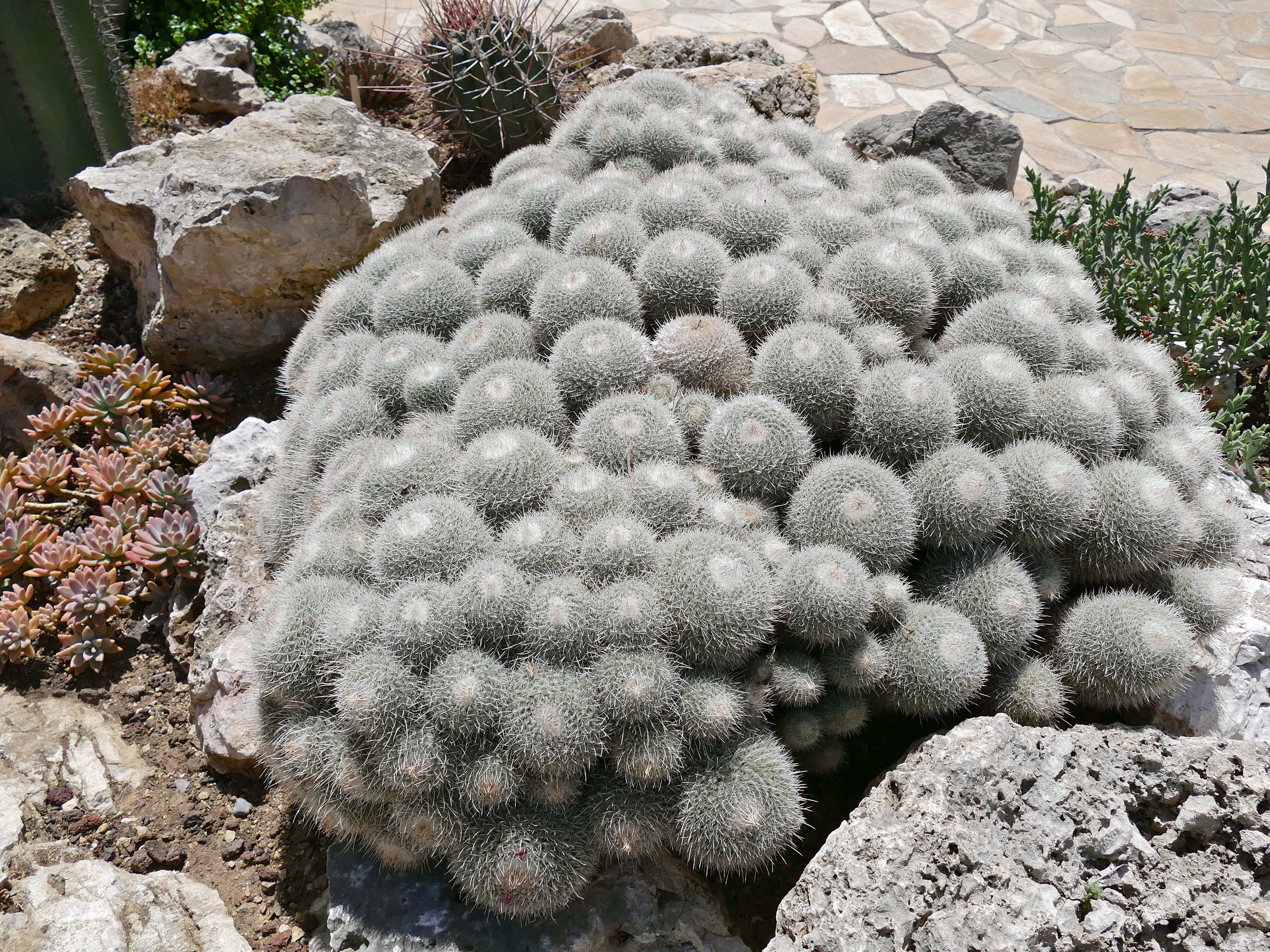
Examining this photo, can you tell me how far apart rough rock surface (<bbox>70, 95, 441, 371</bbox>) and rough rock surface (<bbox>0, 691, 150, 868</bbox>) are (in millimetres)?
2001

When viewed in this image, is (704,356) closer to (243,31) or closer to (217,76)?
(217,76)

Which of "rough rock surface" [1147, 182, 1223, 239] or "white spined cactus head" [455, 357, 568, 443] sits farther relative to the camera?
"rough rock surface" [1147, 182, 1223, 239]

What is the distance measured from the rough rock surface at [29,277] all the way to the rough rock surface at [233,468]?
1.87 meters

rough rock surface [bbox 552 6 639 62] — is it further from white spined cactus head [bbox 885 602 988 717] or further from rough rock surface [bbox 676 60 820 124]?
white spined cactus head [bbox 885 602 988 717]

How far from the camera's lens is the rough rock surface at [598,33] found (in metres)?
6.18

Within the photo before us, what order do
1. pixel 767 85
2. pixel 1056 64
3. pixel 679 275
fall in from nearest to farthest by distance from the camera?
1. pixel 679 275
2. pixel 767 85
3. pixel 1056 64

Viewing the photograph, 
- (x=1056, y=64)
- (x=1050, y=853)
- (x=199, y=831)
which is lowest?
(x=199, y=831)

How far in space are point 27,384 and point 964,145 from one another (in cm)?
511

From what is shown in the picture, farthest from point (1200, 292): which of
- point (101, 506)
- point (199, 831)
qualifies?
point (101, 506)

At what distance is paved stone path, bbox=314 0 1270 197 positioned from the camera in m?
6.75

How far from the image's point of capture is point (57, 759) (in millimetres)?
3086

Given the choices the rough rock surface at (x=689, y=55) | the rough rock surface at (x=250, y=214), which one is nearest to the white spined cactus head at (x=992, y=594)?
the rough rock surface at (x=250, y=214)

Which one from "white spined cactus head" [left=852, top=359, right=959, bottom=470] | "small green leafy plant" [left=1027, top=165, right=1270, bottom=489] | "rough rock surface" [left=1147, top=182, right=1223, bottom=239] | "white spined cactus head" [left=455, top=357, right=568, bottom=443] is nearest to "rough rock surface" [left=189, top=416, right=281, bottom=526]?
"white spined cactus head" [left=455, top=357, right=568, bottom=443]

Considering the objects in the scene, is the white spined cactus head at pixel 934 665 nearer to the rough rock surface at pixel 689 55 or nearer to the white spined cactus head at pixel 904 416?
the white spined cactus head at pixel 904 416
